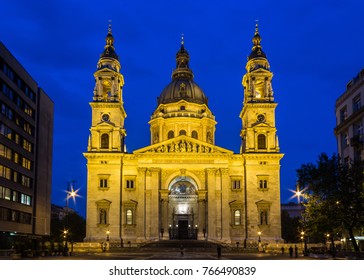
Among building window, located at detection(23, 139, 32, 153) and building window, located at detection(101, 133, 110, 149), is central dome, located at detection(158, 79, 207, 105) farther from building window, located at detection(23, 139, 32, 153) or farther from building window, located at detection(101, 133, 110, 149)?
building window, located at detection(23, 139, 32, 153)

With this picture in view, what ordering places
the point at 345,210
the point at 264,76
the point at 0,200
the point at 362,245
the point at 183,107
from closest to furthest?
1. the point at 345,210
2. the point at 362,245
3. the point at 0,200
4. the point at 264,76
5. the point at 183,107

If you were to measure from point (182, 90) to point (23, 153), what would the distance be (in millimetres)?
37309

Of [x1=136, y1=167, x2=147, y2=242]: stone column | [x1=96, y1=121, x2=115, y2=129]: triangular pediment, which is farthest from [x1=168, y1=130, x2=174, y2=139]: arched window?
[x1=136, y1=167, x2=147, y2=242]: stone column

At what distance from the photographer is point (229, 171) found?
78.9 meters

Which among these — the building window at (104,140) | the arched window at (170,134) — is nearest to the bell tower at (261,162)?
the arched window at (170,134)

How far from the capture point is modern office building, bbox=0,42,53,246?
63.5 meters

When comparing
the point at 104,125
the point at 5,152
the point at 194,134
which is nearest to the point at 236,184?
the point at 194,134

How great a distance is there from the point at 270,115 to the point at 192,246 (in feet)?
82.5

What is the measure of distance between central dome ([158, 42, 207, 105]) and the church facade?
17.8 meters

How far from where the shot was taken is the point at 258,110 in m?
81.3

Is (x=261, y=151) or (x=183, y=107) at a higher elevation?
(x=183, y=107)

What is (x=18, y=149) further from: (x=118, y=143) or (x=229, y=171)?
(x=229, y=171)

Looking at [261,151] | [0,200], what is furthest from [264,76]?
[0,200]

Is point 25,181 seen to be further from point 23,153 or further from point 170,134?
point 170,134
